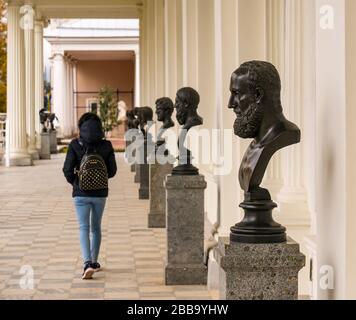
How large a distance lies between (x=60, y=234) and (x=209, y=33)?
3832mm

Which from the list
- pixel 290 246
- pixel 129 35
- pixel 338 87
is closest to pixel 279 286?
pixel 290 246

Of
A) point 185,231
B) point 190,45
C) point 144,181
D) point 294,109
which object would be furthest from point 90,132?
point 144,181

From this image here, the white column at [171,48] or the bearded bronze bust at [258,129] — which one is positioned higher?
the white column at [171,48]

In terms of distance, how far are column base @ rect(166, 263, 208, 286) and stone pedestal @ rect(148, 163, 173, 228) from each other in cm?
430

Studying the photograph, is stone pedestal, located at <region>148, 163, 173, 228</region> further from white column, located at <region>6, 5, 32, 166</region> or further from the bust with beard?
white column, located at <region>6, 5, 32, 166</region>

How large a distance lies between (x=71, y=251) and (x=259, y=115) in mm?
7215

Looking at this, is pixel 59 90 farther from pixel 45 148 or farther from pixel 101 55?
pixel 45 148

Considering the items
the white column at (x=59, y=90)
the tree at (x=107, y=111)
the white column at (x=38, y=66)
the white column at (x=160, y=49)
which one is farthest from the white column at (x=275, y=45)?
the white column at (x=59, y=90)

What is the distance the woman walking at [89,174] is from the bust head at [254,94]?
4.59 metres

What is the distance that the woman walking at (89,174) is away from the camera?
919cm

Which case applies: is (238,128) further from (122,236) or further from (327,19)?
(122,236)

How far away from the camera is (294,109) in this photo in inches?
331

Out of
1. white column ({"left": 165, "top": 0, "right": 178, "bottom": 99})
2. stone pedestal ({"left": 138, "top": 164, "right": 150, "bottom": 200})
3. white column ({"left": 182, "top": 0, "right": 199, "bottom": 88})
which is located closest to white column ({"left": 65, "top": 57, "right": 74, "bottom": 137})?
stone pedestal ({"left": 138, "top": 164, "right": 150, "bottom": 200})

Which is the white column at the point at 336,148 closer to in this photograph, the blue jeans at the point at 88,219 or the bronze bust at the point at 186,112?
the bronze bust at the point at 186,112
